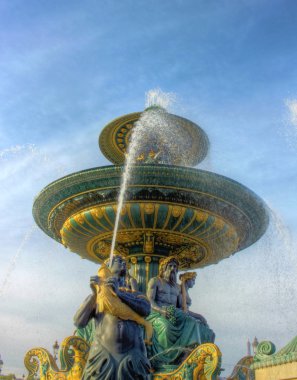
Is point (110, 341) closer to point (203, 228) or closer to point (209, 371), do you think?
point (209, 371)

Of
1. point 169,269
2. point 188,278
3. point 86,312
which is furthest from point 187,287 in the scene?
point 86,312

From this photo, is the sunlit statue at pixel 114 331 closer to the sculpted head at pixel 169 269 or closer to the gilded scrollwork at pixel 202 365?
the gilded scrollwork at pixel 202 365

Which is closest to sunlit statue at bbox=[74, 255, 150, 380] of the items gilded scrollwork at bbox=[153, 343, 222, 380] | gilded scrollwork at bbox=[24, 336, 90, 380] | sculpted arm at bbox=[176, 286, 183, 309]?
gilded scrollwork at bbox=[153, 343, 222, 380]

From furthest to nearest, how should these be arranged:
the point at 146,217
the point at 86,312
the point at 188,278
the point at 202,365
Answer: the point at 188,278 → the point at 146,217 → the point at 202,365 → the point at 86,312

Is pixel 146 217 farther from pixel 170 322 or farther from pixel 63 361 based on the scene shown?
pixel 63 361

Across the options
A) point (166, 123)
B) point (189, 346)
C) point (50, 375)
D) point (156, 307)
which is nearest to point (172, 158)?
point (166, 123)

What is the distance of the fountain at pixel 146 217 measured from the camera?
9.57 meters

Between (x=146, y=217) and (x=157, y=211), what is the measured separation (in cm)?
30

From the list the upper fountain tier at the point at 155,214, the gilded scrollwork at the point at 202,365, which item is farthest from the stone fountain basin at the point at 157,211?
the gilded scrollwork at the point at 202,365

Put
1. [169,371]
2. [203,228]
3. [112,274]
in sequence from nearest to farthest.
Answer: [112,274], [169,371], [203,228]

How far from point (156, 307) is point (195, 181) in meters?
2.52

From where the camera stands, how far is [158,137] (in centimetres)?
1307

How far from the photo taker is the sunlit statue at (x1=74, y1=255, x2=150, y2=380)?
173 inches

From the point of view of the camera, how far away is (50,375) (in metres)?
8.62
